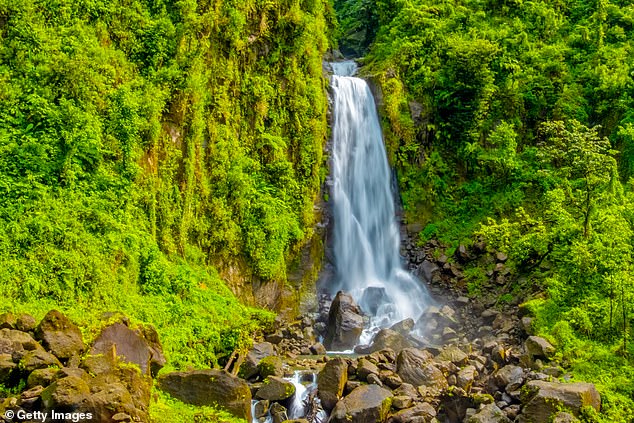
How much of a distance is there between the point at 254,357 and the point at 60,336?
500cm

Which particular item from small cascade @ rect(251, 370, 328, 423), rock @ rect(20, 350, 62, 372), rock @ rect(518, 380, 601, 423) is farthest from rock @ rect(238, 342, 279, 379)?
rock @ rect(518, 380, 601, 423)

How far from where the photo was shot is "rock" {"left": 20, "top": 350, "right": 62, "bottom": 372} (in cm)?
816

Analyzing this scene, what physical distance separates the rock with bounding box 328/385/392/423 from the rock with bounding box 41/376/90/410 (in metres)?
4.90

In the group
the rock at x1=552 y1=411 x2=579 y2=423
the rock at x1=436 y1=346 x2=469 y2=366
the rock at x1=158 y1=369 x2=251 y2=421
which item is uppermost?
the rock at x1=158 y1=369 x2=251 y2=421

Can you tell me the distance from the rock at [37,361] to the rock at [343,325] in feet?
28.9

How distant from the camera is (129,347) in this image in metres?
9.59

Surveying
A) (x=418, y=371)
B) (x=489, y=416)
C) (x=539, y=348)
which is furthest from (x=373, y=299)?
(x=489, y=416)

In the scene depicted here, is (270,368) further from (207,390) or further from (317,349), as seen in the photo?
(317,349)

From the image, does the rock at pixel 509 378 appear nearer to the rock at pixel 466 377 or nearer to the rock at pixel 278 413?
the rock at pixel 466 377

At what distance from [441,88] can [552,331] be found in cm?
1278

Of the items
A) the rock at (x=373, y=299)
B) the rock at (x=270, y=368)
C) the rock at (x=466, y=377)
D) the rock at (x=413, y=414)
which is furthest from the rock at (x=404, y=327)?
the rock at (x=413, y=414)

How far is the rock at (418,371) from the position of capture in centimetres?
1230

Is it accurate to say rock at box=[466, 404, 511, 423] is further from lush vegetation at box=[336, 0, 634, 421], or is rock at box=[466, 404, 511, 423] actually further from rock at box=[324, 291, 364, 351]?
lush vegetation at box=[336, 0, 634, 421]

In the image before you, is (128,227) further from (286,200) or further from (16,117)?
(286,200)
